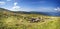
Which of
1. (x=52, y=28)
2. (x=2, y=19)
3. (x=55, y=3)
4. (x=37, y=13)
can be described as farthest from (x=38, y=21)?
(x=2, y=19)

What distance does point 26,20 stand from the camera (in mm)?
2775

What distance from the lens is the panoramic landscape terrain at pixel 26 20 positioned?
2.74 metres

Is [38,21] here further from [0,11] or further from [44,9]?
[0,11]

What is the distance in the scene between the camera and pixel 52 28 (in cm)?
275

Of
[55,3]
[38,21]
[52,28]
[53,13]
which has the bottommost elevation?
[52,28]

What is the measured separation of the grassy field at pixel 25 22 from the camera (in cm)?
274

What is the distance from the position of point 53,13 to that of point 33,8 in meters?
0.50

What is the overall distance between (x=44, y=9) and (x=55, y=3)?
1.00 ft

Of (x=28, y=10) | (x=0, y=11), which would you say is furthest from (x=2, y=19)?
(x=28, y=10)

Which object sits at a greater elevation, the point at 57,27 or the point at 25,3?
the point at 25,3

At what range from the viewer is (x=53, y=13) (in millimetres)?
2787

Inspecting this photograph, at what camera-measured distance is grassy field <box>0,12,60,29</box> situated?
8.98ft

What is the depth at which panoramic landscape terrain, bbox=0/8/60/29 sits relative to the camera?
274 centimetres

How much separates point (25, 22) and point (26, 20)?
0.05 meters
